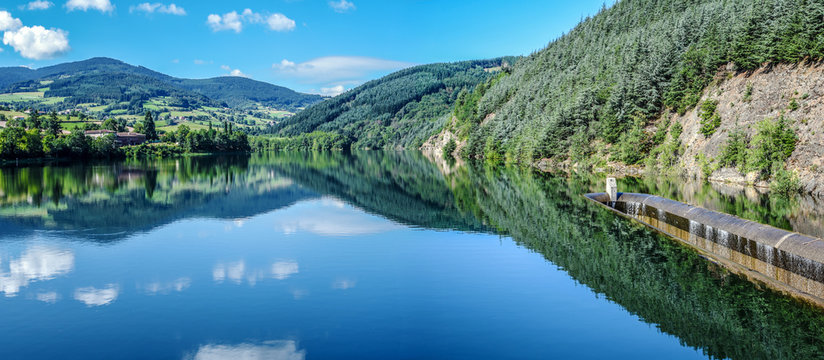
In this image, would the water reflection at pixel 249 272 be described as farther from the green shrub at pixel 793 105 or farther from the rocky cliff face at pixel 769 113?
the green shrub at pixel 793 105

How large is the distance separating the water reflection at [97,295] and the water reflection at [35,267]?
255 cm

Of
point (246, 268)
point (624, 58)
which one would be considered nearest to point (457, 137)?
point (624, 58)

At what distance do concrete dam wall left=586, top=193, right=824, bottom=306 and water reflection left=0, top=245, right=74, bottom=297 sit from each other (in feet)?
99.9

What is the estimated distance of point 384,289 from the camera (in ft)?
69.0

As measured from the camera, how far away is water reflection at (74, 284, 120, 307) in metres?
19.5

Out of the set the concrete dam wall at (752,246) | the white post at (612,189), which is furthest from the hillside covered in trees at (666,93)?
the concrete dam wall at (752,246)

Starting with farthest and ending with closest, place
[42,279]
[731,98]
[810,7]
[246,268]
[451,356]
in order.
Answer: [731,98]
[810,7]
[246,268]
[42,279]
[451,356]

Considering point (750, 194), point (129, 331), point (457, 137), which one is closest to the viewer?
point (129, 331)

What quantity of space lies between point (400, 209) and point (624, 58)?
68102mm

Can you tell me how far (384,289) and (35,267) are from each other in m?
17.5

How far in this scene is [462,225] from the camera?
37719 millimetres

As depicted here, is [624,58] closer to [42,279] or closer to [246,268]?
[246,268]

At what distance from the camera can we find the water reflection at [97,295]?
64.0 ft

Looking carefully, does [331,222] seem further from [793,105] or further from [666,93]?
[666,93]
